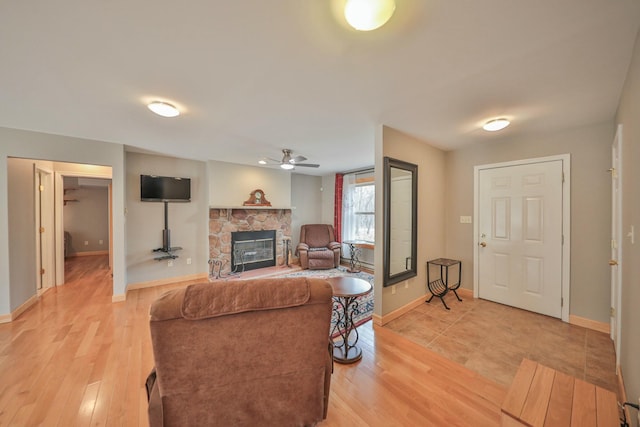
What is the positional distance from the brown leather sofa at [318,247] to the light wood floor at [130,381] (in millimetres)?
2617

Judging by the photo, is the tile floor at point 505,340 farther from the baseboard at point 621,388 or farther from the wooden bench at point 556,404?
the wooden bench at point 556,404

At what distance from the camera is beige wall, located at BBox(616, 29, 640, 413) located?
1.35 m

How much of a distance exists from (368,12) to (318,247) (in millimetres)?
5012

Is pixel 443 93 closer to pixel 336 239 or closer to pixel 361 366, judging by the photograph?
pixel 361 366

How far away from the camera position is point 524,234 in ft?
10.3

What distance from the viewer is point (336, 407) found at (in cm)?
160

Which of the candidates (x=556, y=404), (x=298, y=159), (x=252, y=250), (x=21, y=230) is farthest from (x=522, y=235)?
(x=21, y=230)

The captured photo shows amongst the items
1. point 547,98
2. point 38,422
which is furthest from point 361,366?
point 547,98

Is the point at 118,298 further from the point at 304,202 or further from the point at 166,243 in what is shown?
the point at 304,202

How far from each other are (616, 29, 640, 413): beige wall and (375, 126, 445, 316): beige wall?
5.84 ft

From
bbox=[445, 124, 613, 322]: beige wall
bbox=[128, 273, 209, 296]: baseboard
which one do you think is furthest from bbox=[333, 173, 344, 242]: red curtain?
bbox=[445, 124, 613, 322]: beige wall

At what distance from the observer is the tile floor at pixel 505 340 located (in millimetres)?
2006

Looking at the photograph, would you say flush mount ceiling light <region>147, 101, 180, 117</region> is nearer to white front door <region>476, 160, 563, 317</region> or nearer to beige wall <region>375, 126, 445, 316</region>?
beige wall <region>375, 126, 445, 316</region>

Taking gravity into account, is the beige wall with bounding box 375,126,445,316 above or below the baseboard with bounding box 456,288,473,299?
above
